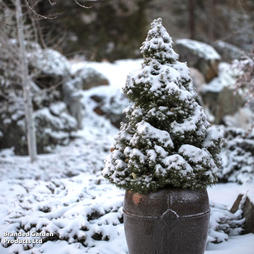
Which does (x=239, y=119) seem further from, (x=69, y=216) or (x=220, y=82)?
(x=69, y=216)

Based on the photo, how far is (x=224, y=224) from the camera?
4.08m

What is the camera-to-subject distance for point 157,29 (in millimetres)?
3223

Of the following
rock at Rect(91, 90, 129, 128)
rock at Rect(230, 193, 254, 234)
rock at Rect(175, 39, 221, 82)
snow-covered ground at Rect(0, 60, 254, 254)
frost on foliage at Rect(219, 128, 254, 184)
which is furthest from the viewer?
rock at Rect(175, 39, 221, 82)

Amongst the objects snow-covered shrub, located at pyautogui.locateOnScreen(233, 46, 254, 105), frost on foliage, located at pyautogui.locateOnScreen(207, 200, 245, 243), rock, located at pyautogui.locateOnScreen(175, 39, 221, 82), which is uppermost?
rock, located at pyautogui.locateOnScreen(175, 39, 221, 82)

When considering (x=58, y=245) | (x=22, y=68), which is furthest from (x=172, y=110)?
(x=22, y=68)

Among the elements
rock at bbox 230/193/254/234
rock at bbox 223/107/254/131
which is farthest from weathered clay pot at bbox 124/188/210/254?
rock at bbox 223/107/254/131

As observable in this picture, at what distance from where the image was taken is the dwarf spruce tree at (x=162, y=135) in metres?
2.91

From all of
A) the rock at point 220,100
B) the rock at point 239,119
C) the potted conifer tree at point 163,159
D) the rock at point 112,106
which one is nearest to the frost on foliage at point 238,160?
the potted conifer tree at point 163,159

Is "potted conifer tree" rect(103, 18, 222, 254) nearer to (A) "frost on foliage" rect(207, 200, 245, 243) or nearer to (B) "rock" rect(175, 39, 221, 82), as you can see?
(A) "frost on foliage" rect(207, 200, 245, 243)

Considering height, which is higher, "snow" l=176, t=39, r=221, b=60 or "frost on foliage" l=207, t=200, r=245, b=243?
"snow" l=176, t=39, r=221, b=60

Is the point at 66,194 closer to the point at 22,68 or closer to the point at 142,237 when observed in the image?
the point at 142,237

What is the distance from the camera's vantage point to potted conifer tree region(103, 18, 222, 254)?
2854 mm

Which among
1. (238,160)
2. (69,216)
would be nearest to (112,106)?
(238,160)

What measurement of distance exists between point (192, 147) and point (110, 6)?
14.4 metres
